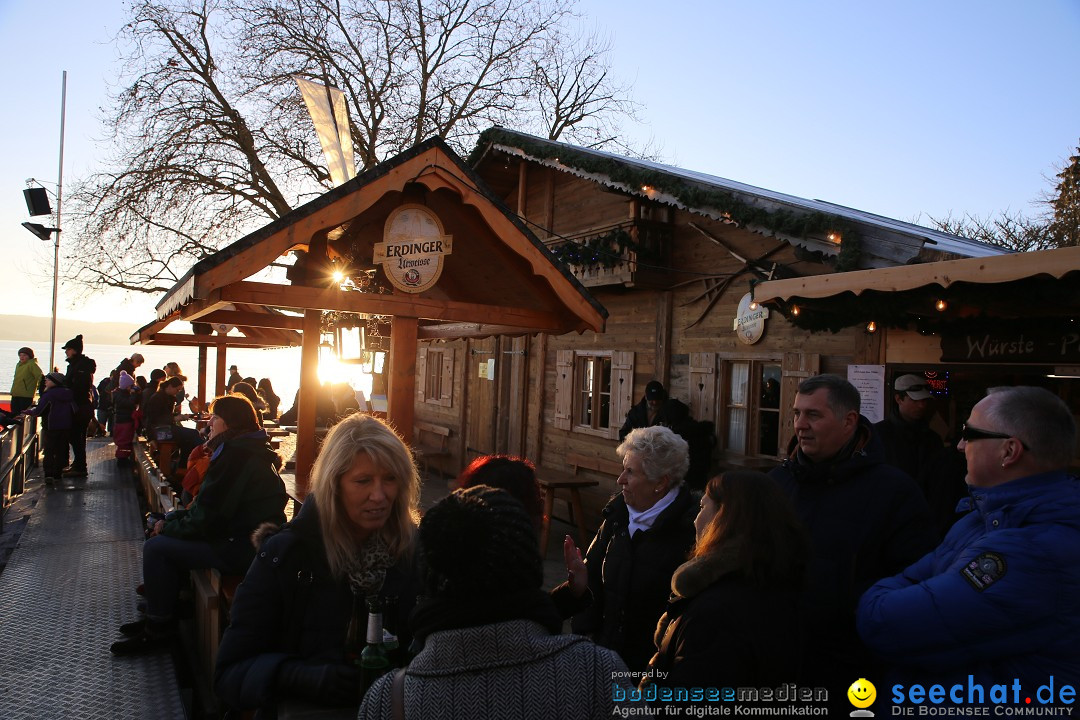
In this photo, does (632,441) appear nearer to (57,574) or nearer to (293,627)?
(293,627)

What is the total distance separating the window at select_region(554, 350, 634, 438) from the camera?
9898 millimetres

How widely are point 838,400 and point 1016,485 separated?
852mm

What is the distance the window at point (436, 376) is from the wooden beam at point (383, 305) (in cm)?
835

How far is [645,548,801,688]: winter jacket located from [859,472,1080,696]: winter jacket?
0.23 meters

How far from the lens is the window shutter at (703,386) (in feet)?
27.9

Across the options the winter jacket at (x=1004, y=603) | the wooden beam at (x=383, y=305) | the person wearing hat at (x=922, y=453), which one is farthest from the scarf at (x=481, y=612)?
the wooden beam at (x=383, y=305)

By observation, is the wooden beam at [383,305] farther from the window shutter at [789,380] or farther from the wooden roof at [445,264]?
the window shutter at [789,380]

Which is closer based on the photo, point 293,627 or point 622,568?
point 293,627

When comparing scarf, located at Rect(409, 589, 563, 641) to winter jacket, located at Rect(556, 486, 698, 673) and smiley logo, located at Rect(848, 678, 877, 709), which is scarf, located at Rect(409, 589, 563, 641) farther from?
winter jacket, located at Rect(556, 486, 698, 673)

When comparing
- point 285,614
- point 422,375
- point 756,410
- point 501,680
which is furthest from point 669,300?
point 422,375

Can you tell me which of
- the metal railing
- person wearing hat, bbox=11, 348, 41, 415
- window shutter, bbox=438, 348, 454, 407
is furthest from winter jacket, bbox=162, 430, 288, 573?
person wearing hat, bbox=11, 348, 41, 415

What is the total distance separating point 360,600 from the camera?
8.00 feet

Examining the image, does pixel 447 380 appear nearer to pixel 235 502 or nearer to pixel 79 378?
pixel 79 378

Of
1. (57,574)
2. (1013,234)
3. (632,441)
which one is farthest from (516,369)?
(1013,234)
